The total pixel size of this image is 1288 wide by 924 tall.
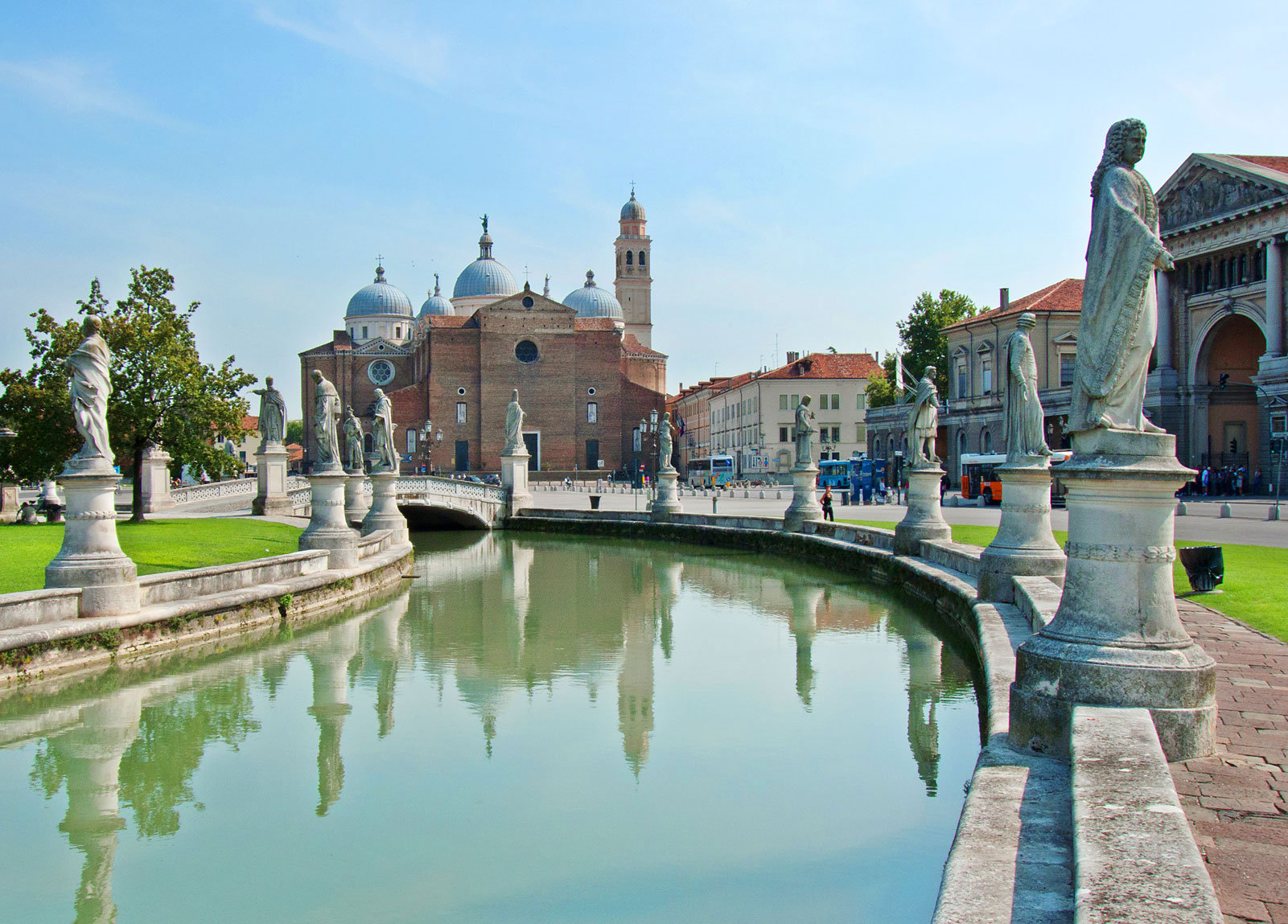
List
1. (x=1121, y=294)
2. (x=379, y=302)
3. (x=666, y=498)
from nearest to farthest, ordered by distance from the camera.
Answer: (x=1121, y=294)
(x=666, y=498)
(x=379, y=302)

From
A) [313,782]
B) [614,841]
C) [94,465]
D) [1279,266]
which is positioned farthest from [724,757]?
[1279,266]

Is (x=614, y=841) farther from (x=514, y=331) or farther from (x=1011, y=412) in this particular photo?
(x=514, y=331)

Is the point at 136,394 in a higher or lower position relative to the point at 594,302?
lower

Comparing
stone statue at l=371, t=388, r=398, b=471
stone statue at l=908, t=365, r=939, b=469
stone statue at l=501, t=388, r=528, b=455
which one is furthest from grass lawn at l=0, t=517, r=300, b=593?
stone statue at l=501, t=388, r=528, b=455

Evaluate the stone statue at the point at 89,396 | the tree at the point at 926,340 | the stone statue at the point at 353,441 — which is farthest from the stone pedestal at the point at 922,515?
the tree at the point at 926,340

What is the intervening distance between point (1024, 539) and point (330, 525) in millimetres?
12244

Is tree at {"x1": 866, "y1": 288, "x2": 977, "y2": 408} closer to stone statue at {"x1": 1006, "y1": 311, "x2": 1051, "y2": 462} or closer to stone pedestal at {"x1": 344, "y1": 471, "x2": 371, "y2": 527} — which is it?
stone pedestal at {"x1": 344, "y1": 471, "x2": 371, "y2": 527}

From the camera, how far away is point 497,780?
27.0 ft

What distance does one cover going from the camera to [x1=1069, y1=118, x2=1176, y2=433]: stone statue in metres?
5.38

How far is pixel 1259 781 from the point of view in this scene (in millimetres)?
4738

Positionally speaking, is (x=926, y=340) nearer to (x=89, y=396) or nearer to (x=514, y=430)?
(x=514, y=430)

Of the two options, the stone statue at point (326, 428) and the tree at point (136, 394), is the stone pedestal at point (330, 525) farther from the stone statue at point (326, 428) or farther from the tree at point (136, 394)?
the tree at point (136, 394)

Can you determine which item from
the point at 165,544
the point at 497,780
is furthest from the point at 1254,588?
the point at 165,544

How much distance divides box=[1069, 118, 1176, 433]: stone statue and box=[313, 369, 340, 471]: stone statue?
49.4 ft
